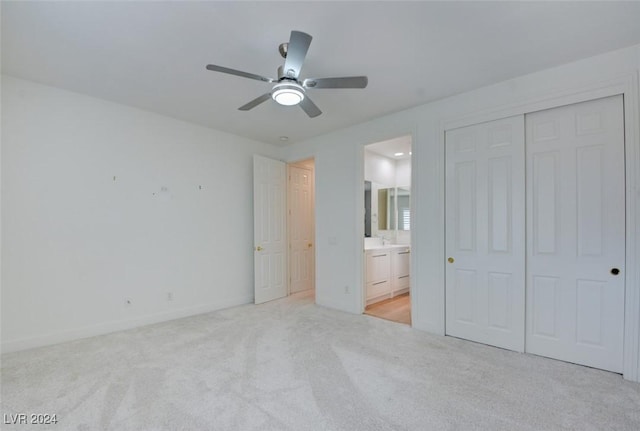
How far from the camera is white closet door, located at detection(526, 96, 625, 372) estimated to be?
99.6 inches

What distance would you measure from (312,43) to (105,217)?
3.04 m

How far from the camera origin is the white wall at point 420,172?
271 centimetres

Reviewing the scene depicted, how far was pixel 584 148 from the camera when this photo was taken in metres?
2.66

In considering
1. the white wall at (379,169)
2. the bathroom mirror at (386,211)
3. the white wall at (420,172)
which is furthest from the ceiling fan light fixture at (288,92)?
the bathroom mirror at (386,211)

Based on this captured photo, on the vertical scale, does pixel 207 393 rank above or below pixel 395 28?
below

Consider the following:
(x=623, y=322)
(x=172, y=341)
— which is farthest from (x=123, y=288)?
(x=623, y=322)

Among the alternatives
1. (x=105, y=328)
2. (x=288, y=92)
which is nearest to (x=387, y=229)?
(x=288, y=92)

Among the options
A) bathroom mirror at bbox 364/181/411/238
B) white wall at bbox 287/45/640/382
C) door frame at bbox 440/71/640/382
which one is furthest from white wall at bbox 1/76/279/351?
door frame at bbox 440/71/640/382

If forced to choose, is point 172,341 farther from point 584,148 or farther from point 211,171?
point 584,148

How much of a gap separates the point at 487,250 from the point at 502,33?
6.55ft

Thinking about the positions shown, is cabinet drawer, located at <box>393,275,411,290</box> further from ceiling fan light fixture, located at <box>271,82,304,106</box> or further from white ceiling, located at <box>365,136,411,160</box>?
ceiling fan light fixture, located at <box>271,82,304,106</box>

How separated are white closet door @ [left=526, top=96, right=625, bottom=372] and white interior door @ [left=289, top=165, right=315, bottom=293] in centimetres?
369

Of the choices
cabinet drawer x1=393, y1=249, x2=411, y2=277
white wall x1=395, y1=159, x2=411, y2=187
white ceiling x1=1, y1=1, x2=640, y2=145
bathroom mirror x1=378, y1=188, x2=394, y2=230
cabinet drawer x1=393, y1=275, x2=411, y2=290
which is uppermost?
white ceiling x1=1, y1=1, x2=640, y2=145

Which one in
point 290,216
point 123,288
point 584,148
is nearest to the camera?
point 584,148
